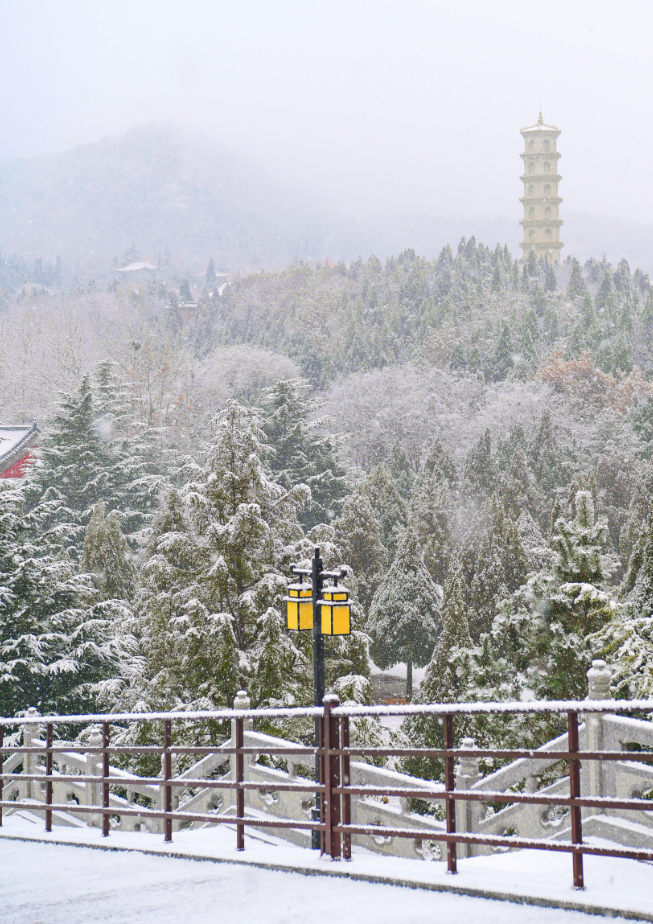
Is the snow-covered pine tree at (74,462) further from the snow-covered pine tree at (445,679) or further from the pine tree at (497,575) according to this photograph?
the snow-covered pine tree at (445,679)

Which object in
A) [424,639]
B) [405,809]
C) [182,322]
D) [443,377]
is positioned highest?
[182,322]

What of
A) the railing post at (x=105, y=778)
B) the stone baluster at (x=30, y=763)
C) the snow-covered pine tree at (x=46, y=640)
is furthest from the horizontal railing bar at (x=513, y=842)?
the snow-covered pine tree at (x=46, y=640)

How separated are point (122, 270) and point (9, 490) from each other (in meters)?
163

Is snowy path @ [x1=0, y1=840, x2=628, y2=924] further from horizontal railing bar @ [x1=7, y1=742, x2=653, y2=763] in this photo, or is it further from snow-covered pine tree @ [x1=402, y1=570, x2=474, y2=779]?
snow-covered pine tree @ [x1=402, y1=570, x2=474, y2=779]

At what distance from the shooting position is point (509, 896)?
14.9 ft

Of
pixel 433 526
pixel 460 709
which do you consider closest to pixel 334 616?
pixel 460 709

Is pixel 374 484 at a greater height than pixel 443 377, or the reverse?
pixel 443 377

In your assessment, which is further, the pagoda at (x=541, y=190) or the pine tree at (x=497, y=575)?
the pagoda at (x=541, y=190)

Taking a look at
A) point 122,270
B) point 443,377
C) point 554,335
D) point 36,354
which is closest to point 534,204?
point 554,335

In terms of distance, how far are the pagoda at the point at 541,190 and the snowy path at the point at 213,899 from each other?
397 ft

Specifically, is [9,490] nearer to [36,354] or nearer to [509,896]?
[509,896]

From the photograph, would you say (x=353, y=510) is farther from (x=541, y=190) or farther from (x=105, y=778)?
(x=541, y=190)

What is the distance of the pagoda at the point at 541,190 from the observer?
4739 inches

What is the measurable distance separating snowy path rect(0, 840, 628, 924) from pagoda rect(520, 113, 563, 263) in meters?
121
